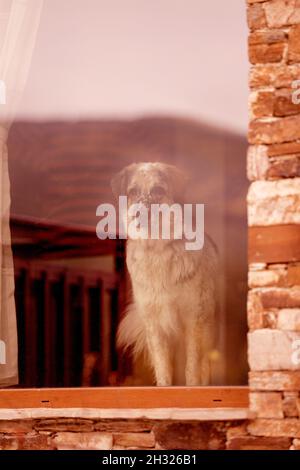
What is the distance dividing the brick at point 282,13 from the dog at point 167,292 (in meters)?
1.11

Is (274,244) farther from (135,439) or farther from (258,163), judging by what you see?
(135,439)

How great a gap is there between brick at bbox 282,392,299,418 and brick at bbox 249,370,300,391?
3 cm

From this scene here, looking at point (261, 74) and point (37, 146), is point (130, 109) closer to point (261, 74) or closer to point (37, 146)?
point (37, 146)

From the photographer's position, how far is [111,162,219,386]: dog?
5.12m

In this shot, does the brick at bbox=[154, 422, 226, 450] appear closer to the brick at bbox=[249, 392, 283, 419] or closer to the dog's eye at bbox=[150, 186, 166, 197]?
the brick at bbox=[249, 392, 283, 419]

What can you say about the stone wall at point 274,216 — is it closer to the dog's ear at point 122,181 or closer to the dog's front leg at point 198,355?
the dog's front leg at point 198,355

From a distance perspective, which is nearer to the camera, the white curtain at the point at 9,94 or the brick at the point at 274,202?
the brick at the point at 274,202

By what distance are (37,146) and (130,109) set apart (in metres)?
0.73

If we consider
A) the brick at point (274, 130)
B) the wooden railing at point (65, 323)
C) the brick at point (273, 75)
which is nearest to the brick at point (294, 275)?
the brick at point (274, 130)

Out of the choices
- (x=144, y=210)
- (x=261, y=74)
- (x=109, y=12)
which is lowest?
(x=144, y=210)

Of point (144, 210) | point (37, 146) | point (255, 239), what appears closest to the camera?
point (255, 239)

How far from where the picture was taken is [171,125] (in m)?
6.23

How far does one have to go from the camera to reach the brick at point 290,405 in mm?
4320

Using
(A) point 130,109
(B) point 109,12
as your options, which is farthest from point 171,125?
(B) point 109,12
